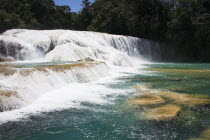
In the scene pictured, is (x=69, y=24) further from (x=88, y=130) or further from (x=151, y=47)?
(x=88, y=130)

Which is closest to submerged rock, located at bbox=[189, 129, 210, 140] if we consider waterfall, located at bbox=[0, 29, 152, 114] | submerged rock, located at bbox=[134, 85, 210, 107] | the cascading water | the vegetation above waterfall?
the cascading water

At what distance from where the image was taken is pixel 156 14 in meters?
36.2

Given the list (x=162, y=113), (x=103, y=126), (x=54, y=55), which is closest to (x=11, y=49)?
(x=54, y=55)

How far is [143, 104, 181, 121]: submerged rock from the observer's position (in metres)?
6.52

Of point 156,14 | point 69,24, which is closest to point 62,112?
point 156,14

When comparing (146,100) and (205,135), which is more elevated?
(146,100)

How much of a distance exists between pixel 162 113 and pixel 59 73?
6170 mm

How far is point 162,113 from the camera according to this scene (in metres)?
6.79

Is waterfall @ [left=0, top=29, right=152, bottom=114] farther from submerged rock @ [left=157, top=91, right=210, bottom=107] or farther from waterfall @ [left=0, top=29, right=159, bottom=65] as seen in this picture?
submerged rock @ [left=157, top=91, right=210, bottom=107]

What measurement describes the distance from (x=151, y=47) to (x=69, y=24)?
31.0 metres

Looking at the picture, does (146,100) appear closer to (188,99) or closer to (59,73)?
(188,99)

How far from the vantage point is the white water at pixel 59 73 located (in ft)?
26.6

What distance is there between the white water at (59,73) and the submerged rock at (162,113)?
2.05 m

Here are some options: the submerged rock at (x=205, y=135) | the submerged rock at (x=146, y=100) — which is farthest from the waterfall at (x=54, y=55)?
the submerged rock at (x=205, y=135)
